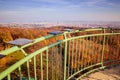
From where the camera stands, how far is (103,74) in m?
4.61

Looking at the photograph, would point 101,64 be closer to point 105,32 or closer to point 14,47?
point 105,32

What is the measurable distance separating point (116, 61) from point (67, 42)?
8.41ft

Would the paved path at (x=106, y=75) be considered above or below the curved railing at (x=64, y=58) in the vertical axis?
below

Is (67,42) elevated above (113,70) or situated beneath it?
Result: elevated above

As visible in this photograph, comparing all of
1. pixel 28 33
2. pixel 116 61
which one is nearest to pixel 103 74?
pixel 116 61

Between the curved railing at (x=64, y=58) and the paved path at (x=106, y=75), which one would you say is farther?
the paved path at (x=106, y=75)

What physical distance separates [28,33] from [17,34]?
1050 mm

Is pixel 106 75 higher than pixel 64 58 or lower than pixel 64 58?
lower

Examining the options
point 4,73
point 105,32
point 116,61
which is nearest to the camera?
point 4,73

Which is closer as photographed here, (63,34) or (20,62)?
(20,62)

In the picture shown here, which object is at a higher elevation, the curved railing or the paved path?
the curved railing

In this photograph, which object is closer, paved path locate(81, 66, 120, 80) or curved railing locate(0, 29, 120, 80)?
curved railing locate(0, 29, 120, 80)

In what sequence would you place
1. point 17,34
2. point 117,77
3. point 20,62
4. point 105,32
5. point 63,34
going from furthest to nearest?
point 17,34 < point 105,32 < point 117,77 < point 63,34 < point 20,62

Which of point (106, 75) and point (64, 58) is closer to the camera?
point (64, 58)
